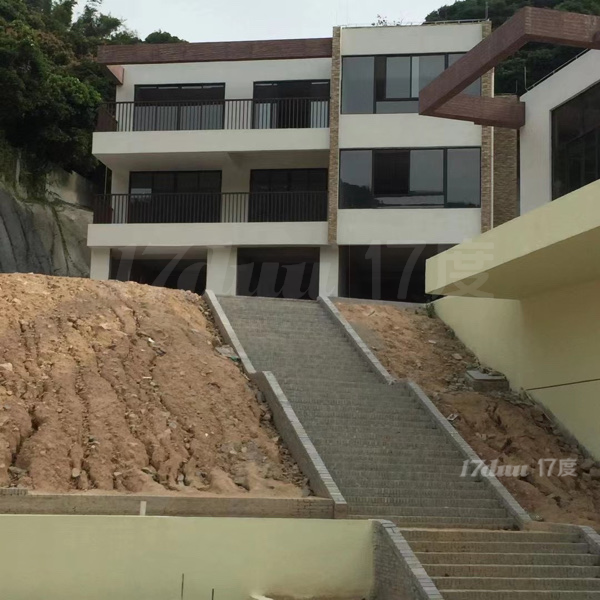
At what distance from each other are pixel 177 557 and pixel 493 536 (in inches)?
152

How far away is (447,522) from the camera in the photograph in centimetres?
1117

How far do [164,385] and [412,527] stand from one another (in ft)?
16.2

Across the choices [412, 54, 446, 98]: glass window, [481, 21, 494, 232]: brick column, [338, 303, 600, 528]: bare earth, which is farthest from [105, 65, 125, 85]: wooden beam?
[338, 303, 600, 528]: bare earth

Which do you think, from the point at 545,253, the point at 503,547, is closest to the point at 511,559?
the point at 503,547

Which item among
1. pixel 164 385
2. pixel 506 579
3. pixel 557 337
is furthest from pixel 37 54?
pixel 506 579

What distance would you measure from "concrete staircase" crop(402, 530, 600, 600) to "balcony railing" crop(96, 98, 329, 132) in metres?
17.1

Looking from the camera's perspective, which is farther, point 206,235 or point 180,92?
point 180,92

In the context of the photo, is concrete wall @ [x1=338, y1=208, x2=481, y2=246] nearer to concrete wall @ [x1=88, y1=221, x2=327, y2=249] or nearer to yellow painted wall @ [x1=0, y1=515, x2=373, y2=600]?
concrete wall @ [x1=88, y1=221, x2=327, y2=249]

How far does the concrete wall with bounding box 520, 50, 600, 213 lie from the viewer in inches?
655

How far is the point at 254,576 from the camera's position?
938 cm

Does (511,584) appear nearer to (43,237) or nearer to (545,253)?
(545,253)

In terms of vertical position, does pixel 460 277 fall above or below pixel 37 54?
below

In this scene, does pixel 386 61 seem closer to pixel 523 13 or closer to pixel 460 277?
pixel 523 13

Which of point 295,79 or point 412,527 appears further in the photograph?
point 295,79
